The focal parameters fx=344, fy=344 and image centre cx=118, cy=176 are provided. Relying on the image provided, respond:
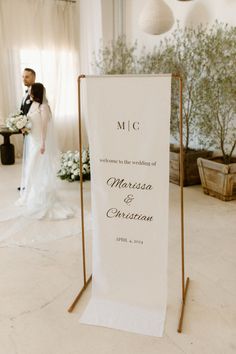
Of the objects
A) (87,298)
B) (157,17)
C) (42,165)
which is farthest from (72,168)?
(87,298)

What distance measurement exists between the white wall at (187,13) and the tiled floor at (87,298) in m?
2.60

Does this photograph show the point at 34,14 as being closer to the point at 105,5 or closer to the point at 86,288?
the point at 105,5

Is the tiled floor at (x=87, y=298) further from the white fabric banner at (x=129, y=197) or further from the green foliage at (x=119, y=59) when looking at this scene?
the green foliage at (x=119, y=59)

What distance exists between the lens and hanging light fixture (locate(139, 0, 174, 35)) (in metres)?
4.57

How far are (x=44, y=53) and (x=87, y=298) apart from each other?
5.42 m

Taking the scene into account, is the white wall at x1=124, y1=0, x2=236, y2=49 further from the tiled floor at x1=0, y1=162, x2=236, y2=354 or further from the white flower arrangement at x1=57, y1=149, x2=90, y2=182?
the tiled floor at x1=0, y1=162, x2=236, y2=354

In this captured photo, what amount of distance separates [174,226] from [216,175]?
3.62 ft

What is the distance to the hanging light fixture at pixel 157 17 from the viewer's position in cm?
457

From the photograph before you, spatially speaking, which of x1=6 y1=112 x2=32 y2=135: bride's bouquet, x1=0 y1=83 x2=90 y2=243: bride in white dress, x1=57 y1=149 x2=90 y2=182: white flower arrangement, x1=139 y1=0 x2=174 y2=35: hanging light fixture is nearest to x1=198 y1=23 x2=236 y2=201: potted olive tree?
x1=139 y1=0 x2=174 y2=35: hanging light fixture

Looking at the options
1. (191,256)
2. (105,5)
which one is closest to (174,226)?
(191,256)

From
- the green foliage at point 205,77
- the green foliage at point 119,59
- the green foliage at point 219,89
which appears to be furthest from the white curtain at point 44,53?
the green foliage at point 219,89

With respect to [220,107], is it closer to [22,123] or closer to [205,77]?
[205,77]

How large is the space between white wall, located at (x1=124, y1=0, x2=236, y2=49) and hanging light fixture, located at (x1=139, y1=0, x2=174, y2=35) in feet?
0.86

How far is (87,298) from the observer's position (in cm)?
221
